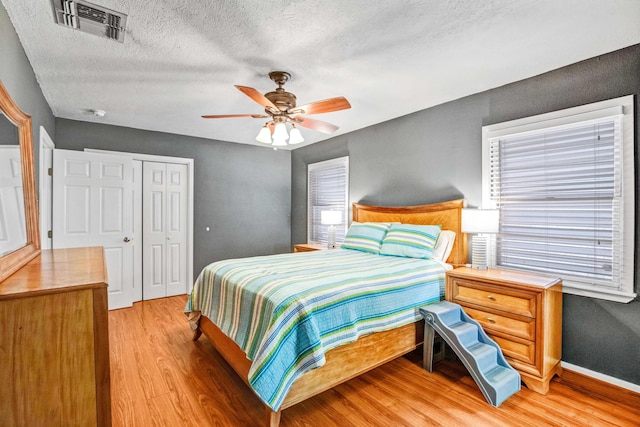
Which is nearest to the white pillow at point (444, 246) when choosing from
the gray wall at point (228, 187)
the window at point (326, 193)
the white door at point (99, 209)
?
the window at point (326, 193)

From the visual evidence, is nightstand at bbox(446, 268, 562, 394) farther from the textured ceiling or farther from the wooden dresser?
the wooden dresser

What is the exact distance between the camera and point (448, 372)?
2586 millimetres

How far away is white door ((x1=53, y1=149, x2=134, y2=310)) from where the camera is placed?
3.74m

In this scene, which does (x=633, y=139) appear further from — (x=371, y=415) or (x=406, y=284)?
(x=371, y=415)

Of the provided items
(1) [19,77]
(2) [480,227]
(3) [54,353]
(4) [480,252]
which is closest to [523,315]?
(4) [480,252]

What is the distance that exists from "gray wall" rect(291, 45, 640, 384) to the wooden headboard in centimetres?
13

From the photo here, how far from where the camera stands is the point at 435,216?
352 centimetres

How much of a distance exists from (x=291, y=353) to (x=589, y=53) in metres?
3.12

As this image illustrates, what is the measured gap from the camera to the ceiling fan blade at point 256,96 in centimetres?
225

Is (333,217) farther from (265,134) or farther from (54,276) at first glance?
(54,276)

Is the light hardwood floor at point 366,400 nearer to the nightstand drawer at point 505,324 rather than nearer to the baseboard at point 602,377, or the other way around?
the baseboard at point 602,377

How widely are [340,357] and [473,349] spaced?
3.42ft

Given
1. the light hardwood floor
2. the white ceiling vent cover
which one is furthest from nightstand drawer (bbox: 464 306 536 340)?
the white ceiling vent cover

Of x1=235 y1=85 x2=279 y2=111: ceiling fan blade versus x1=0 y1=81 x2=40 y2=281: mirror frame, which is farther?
x1=235 y1=85 x2=279 y2=111: ceiling fan blade
